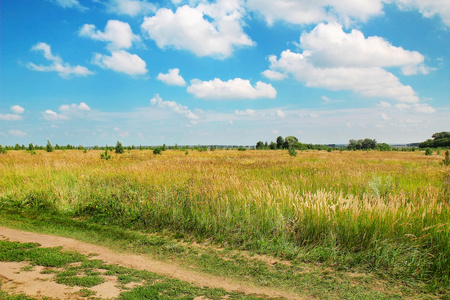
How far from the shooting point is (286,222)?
6137mm

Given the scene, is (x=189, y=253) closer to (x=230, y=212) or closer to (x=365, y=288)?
(x=230, y=212)

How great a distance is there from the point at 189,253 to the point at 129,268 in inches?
49.5

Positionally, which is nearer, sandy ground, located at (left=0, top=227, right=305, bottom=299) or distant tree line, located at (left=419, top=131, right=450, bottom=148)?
sandy ground, located at (left=0, top=227, right=305, bottom=299)

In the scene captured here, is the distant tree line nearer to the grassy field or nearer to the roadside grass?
the grassy field

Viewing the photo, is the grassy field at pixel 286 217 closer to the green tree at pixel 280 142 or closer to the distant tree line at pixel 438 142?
the green tree at pixel 280 142

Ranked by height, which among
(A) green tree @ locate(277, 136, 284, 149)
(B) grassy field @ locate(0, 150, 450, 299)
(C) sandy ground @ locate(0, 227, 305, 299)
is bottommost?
(C) sandy ground @ locate(0, 227, 305, 299)

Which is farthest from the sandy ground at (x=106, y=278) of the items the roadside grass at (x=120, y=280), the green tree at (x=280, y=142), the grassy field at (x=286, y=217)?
the green tree at (x=280, y=142)

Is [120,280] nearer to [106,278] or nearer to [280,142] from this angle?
[106,278]

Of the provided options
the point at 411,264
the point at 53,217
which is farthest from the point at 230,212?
the point at 53,217

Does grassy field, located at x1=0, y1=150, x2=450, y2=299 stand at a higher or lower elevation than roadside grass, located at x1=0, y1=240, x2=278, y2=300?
higher

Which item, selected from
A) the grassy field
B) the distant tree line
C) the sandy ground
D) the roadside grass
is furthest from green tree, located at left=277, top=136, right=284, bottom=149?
the roadside grass

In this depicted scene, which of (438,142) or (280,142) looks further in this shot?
(438,142)

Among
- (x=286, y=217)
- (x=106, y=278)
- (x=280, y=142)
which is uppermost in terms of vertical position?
(x=280, y=142)

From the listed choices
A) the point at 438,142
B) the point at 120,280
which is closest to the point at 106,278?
the point at 120,280
